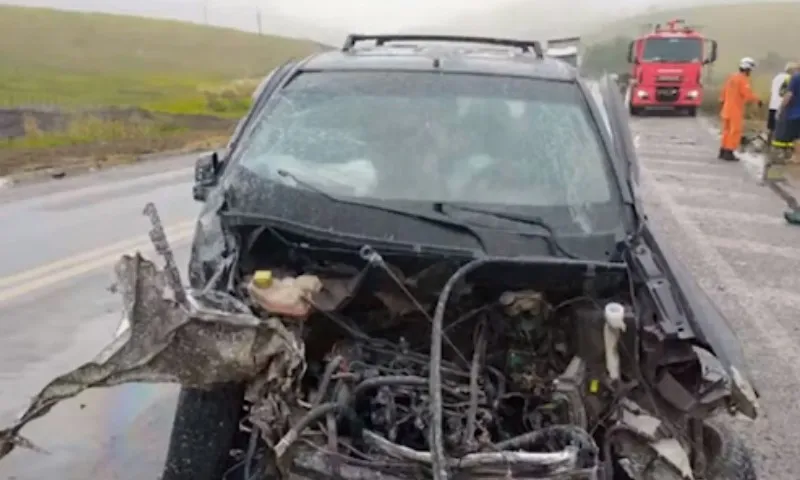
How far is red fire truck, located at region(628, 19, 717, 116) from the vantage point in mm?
29594

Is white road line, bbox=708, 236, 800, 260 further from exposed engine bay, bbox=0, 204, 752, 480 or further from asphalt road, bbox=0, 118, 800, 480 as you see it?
exposed engine bay, bbox=0, 204, 752, 480

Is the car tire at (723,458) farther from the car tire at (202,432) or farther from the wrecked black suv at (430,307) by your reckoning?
the car tire at (202,432)

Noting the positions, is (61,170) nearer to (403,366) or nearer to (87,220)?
(87,220)

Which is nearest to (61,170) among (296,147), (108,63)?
(296,147)

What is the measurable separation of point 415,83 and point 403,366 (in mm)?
1576

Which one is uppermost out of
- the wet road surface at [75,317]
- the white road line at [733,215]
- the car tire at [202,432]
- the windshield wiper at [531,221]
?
the windshield wiper at [531,221]

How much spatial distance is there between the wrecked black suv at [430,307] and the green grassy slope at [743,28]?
6991 cm

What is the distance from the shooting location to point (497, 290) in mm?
4109

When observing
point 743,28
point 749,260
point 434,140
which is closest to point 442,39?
point 434,140

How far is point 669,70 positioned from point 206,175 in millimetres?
26451

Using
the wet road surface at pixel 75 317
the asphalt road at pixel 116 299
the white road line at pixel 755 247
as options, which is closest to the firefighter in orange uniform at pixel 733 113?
the asphalt road at pixel 116 299

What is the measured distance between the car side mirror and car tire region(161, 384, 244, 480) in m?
1.18

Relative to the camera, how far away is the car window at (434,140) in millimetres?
4520

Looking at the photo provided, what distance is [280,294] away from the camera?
12.8 ft
